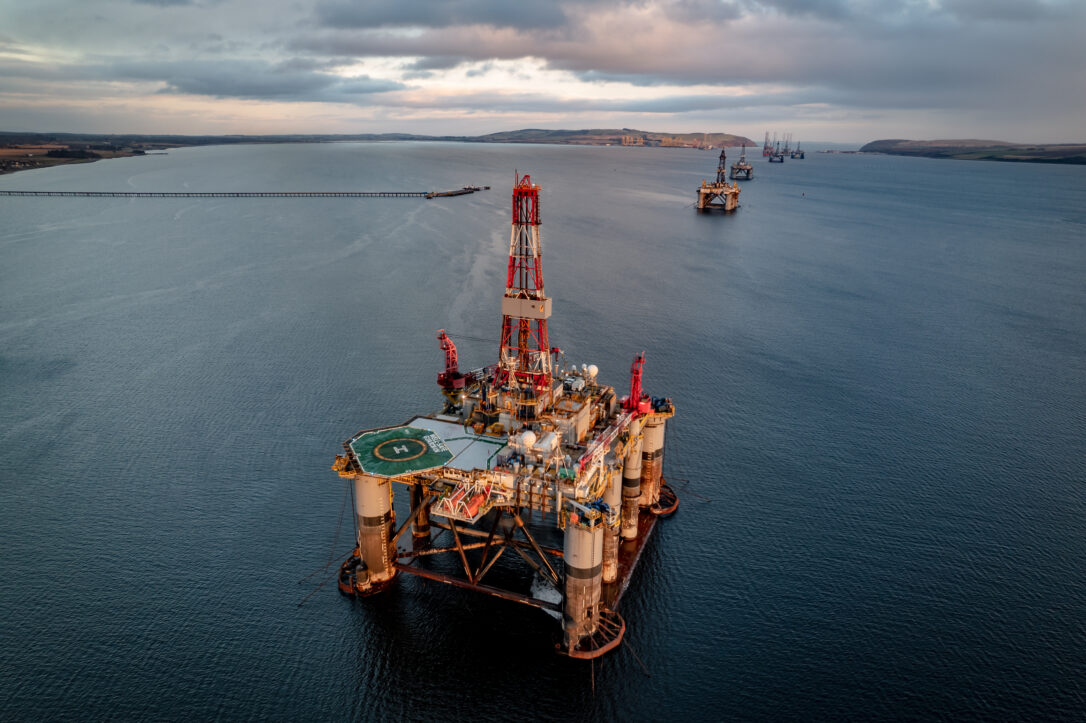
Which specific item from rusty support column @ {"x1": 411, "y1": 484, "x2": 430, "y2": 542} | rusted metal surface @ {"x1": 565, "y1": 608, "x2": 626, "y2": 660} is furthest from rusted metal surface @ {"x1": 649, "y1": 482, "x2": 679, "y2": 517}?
rusty support column @ {"x1": 411, "y1": 484, "x2": 430, "y2": 542}

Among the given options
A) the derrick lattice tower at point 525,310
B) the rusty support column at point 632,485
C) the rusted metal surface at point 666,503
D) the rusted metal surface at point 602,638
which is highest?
the derrick lattice tower at point 525,310

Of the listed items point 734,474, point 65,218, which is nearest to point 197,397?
point 734,474

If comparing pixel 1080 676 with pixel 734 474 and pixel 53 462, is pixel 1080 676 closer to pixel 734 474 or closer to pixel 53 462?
pixel 734 474

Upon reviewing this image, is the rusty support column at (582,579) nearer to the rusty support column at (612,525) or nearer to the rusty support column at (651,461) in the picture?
the rusty support column at (612,525)

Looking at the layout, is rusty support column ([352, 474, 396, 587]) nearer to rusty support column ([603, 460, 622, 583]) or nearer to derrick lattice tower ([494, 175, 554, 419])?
derrick lattice tower ([494, 175, 554, 419])

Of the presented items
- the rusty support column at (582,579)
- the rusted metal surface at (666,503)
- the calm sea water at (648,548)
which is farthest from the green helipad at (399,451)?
the rusted metal surface at (666,503)

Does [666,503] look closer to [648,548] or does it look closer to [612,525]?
[648,548]
